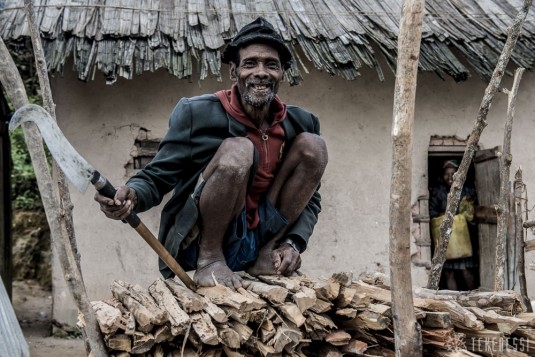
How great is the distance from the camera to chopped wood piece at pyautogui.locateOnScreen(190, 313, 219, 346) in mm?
2355

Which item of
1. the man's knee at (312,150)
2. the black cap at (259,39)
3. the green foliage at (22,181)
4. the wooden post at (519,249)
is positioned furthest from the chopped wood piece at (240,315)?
the green foliage at (22,181)

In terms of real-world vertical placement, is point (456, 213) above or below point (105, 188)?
above

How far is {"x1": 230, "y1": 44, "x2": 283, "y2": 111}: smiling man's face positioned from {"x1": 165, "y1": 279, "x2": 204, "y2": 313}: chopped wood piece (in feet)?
2.92

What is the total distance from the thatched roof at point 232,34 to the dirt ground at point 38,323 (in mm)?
2481

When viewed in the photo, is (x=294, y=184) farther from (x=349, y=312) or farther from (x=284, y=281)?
(x=349, y=312)

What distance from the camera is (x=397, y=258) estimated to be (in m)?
2.44

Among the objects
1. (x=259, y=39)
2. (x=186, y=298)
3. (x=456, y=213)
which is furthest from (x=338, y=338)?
(x=456, y=213)

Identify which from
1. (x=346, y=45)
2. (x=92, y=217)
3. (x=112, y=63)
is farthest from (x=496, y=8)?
(x=92, y=217)

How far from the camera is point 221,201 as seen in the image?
303 centimetres

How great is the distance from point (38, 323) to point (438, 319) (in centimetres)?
602

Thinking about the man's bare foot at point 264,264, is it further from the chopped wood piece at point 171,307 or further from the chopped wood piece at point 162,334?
the chopped wood piece at point 162,334

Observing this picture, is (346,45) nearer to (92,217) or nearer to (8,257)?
(92,217)

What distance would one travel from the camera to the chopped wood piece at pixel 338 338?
8.46 ft

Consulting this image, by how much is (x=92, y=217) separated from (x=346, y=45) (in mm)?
2866
